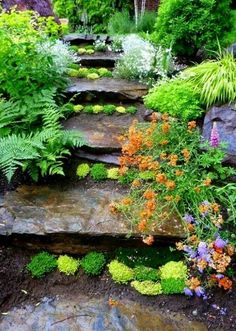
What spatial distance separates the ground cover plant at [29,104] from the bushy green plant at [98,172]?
13.8 inches

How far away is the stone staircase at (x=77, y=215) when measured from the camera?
3.59m

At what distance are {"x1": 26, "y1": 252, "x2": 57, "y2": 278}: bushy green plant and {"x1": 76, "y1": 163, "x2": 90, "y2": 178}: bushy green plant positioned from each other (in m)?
0.99

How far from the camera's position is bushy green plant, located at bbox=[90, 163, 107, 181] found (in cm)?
420

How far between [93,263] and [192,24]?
3.82m

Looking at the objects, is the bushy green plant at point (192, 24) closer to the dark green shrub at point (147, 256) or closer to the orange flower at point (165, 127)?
the orange flower at point (165, 127)

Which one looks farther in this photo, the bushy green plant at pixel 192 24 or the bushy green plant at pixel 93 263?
the bushy green plant at pixel 192 24

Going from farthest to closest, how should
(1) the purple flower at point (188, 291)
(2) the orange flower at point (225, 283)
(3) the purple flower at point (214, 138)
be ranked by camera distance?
1. (3) the purple flower at point (214, 138)
2. (1) the purple flower at point (188, 291)
3. (2) the orange flower at point (225, 283)

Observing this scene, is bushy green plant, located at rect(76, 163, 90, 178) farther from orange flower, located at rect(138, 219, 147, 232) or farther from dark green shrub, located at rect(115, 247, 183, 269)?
orange flower, located at rect(138, 219, 147, 232)

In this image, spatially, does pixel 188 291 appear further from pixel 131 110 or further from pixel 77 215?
pixel 131 110

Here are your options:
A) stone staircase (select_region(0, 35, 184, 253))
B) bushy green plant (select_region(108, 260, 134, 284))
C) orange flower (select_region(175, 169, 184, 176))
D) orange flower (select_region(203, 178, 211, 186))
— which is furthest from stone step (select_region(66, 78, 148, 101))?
bushy green plant (select_region(108, 260, 134, 284))

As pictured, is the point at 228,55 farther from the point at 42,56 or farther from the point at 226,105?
the point at 42,56

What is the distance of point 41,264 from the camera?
3.61 metres

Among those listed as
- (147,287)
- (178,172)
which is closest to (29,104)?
(178,172)

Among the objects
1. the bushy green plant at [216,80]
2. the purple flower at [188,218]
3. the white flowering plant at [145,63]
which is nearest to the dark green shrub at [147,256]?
the purple flower at [188,218]
